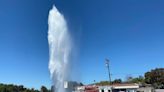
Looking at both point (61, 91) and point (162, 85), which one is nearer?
point (61, 91)

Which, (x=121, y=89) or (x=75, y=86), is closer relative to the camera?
(x=121, y=89)

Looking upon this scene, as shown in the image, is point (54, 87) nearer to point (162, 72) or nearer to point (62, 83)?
point (62, 83)

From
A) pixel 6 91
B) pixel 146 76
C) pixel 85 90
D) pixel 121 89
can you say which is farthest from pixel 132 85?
pixel 6 91

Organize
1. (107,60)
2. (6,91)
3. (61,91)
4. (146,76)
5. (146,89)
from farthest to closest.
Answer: (6,91), (146,76), (61,91), (107,60), (146,89)

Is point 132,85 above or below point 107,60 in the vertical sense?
below

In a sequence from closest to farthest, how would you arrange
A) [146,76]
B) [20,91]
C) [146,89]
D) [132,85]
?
[146,89], [132,85], [146,76], [20,91]

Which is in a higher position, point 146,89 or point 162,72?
point 162,72

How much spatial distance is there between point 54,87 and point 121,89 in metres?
22.2

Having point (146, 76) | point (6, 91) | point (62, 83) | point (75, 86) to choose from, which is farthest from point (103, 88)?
point (6, 91)

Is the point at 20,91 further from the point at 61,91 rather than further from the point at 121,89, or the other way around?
the point at 121,89

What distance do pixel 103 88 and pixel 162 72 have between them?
41212 mm

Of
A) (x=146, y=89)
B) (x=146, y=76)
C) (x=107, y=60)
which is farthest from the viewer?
(x=146, y=76)

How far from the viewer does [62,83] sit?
310ft

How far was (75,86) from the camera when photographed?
4779 inches
